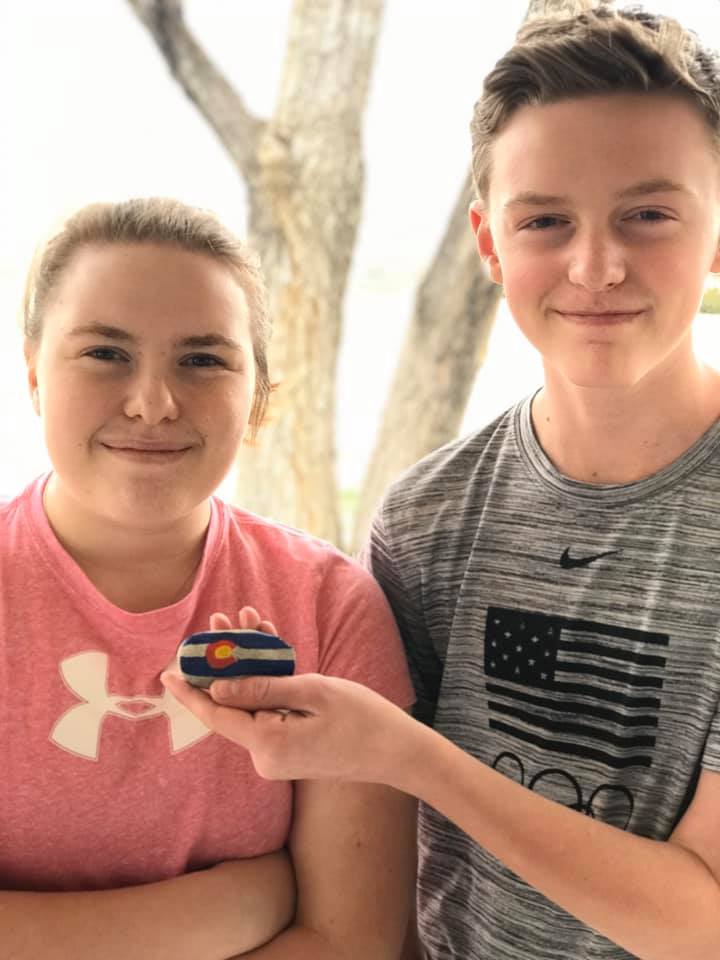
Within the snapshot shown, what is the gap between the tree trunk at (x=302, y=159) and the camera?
2.45 metres

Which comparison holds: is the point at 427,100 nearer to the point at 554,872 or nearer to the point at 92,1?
the point at 92,1

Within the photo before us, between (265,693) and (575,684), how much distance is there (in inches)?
17.2

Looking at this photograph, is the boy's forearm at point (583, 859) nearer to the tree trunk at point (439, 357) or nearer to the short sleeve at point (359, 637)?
the short sleeve at point (359, 637)

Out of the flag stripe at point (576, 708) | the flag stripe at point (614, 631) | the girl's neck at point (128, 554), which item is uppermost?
the girl's neck at point (128, 554)

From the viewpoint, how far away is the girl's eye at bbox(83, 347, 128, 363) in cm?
125

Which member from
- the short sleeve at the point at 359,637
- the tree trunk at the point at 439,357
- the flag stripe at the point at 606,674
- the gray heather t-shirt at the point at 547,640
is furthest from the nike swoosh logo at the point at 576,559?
the tree trunk at the point at 439,357

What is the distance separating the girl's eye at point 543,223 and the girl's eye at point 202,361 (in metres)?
0.39

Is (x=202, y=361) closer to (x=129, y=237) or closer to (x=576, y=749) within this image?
(x=129, y=237)

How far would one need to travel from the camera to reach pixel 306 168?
2.47m

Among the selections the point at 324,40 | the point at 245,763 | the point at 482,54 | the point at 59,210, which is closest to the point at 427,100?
the point at 482,54

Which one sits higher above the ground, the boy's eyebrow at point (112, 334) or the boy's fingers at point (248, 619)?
the boy's eyebrow at point (112, 334)

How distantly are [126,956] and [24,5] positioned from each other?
1.89 meters

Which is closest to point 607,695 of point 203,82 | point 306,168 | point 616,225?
point 616,225

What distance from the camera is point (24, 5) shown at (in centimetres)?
224
